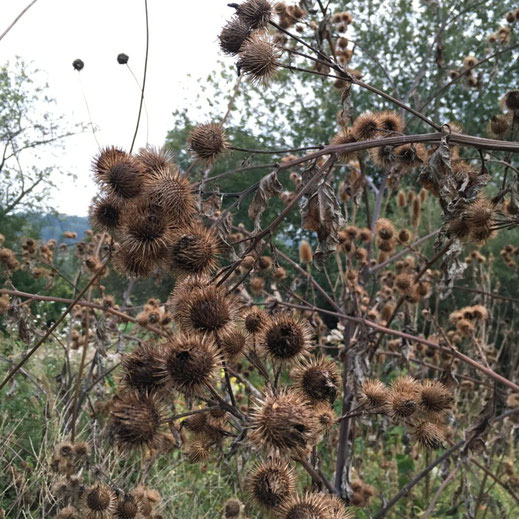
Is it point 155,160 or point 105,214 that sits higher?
point 155,160

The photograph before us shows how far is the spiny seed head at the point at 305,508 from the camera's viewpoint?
1.21 meters

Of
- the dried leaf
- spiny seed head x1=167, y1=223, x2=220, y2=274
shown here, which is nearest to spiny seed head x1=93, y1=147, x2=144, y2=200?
spiny seed head x1=167, y1=223, x2=220, y2=274

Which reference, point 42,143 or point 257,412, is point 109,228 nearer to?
point 257,412

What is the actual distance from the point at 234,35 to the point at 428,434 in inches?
54.5

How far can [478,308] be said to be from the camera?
11.1ft

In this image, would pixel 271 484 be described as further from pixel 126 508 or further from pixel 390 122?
pixel 390 122

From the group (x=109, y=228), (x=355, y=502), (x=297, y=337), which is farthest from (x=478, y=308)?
(x=109, y=228)

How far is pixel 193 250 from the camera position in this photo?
136cm

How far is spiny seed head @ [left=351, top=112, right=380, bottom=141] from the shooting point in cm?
207

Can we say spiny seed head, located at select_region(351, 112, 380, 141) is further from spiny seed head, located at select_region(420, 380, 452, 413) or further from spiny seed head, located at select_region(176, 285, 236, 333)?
spiny seed head, located at select_region(176, 285, 236, 333)

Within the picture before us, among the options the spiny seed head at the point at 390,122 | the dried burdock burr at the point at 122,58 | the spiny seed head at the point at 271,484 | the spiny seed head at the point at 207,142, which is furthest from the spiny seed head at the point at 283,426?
the dried burdock burr at the point at 122,58

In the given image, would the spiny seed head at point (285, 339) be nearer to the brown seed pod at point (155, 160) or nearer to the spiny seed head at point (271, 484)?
the spiny seed head at point (271, 484)

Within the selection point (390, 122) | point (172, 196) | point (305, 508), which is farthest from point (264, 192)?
point (390, 122)

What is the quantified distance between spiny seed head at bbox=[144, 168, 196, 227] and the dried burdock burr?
4.88 feet
